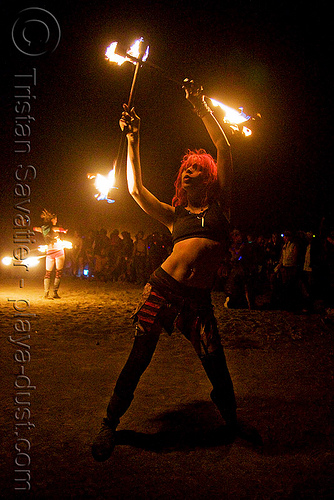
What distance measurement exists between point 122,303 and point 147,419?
20.4ft

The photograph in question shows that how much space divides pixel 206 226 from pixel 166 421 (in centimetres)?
156

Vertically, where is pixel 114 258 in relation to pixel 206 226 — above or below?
below

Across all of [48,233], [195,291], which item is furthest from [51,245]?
[195,291]

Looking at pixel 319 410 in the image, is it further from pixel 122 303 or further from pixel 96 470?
pixel 122 303

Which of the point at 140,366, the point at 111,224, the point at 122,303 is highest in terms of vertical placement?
the point at 111,224

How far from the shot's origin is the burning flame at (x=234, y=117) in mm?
2873

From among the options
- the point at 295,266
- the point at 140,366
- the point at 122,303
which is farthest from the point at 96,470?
the point at 295,266

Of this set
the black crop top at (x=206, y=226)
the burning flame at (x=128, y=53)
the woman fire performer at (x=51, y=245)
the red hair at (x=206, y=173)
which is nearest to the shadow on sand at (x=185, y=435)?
the black crop top at (x=206, y=226)

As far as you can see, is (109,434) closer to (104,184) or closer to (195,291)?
(195,291)

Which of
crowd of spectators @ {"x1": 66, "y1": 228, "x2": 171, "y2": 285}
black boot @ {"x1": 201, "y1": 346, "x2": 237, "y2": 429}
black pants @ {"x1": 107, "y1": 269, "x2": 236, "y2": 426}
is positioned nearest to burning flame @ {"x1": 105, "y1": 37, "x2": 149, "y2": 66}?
black pants @ {"x1": 107, "y1": 269, "x2": 236, "y2": 426}

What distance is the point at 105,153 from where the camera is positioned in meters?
17.2

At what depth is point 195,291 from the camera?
256 cm

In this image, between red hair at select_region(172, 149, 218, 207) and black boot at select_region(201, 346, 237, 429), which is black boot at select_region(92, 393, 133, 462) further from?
red hair at select_region(172, 149, 218, 207)

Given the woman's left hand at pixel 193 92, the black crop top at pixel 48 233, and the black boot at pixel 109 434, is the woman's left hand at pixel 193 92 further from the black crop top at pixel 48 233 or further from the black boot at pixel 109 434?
the black crop top at pixel 48 233
